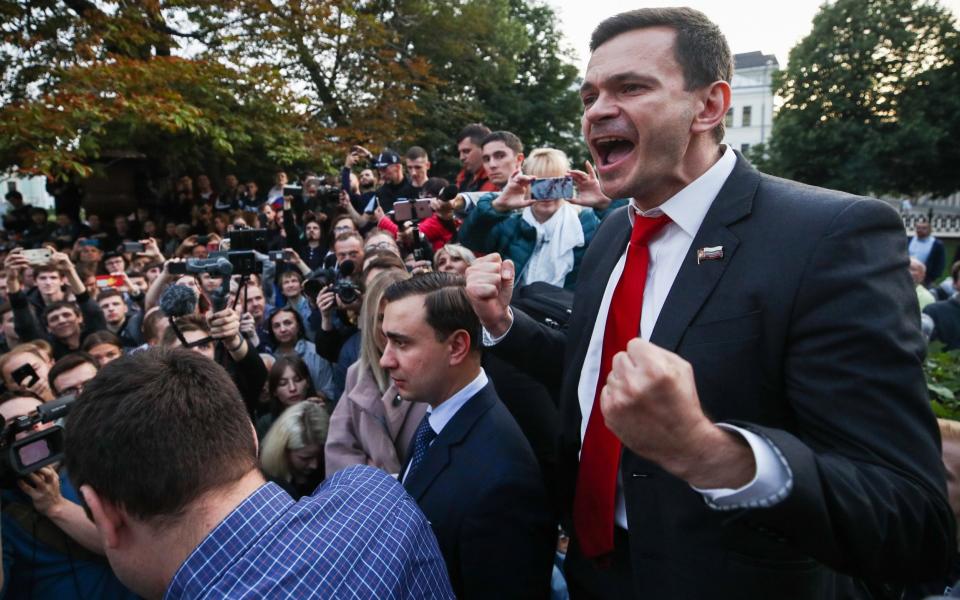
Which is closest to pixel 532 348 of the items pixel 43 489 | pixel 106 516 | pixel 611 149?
pixel 611 149

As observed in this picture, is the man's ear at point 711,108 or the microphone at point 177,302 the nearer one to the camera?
the man's ear at point 711,108

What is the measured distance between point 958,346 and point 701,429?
5816 mm

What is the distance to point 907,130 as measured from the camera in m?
23.3

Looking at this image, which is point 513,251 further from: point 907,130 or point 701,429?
point 907,130

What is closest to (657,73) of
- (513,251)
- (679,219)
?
(679,219)

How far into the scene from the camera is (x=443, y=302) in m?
2.54

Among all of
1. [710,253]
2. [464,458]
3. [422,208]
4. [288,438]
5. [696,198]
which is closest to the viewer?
[710,253]

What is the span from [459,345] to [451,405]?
8.9 inches

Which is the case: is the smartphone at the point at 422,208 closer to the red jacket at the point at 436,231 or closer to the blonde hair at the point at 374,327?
the red jacket at the point at 436,231

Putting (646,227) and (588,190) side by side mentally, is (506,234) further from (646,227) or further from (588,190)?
(646,227)

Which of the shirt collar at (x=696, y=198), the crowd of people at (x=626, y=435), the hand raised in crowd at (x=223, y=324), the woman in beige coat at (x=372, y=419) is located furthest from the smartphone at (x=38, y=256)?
the shirt collar at (x=696, y=198)

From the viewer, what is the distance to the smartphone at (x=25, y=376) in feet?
9.93

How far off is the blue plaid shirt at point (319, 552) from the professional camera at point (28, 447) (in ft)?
2.99

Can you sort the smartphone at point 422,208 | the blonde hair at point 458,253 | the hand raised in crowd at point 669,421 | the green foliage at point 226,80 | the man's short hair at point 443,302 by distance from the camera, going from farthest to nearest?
the green foliage at point 226,80 → the smartphone at point 422,208 → the blonde hair at point 458,253 → the man's short hair at point 443,302 → the hand raised in crowd at point 669,421
